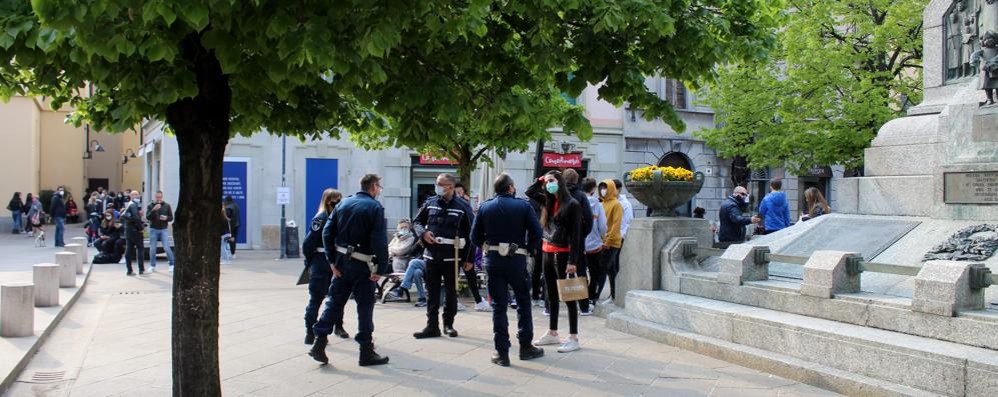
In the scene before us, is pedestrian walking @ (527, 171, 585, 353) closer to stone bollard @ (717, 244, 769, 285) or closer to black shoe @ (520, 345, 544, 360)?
black shoe @ (520, 345, 544, 360)

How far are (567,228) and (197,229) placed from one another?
4.11 m

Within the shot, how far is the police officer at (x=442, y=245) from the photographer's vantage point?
9.05 m

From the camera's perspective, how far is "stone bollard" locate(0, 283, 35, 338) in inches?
339

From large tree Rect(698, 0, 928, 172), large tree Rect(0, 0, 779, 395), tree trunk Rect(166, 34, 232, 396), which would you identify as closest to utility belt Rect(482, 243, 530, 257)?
large tree Rect(0, 0, 779, 395)

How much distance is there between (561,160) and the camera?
1120 inches

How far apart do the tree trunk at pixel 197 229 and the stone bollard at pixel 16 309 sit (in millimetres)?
4681

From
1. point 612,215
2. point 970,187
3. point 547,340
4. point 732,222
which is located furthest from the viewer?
point 732,222

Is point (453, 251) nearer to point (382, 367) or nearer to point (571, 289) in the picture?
point (571, 289)

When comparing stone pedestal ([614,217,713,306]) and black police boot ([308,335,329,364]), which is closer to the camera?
black police boot ([308,335,329,364])

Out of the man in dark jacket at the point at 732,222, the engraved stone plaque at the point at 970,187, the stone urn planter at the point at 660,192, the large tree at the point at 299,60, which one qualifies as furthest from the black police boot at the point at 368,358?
the engraved stone plaque at the point at 970,187

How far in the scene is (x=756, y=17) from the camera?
20.9ft

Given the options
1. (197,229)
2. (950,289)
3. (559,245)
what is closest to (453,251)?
(559,245)

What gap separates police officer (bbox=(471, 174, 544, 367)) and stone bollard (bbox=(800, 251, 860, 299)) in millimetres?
2497

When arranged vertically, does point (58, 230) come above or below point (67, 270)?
above
